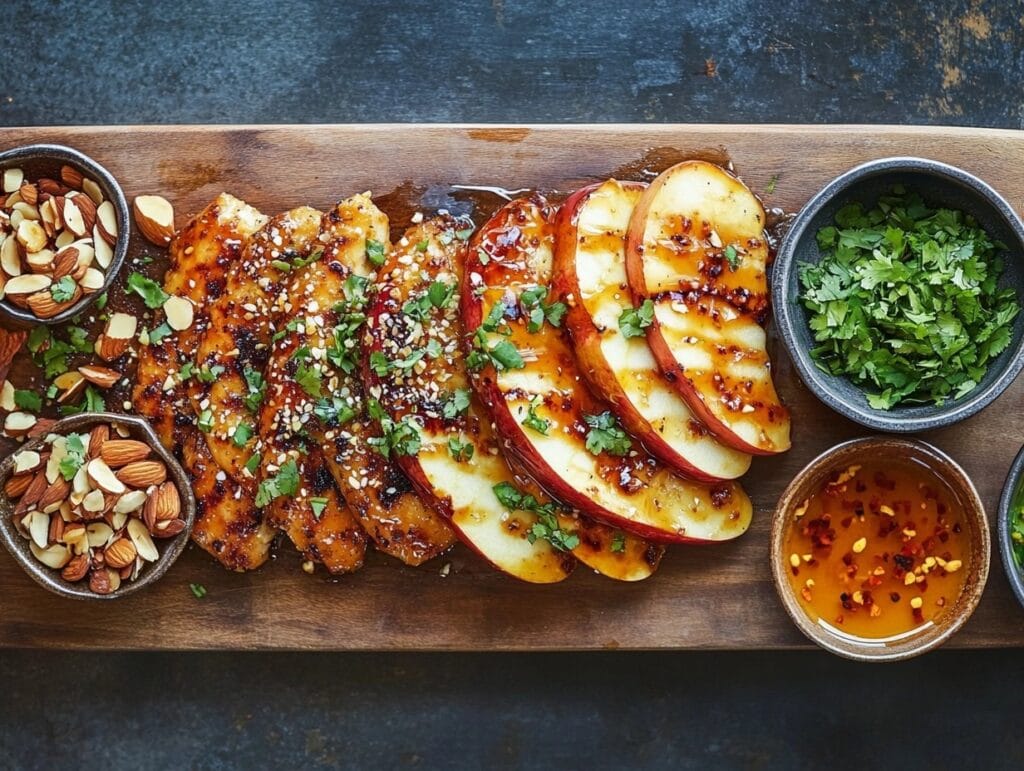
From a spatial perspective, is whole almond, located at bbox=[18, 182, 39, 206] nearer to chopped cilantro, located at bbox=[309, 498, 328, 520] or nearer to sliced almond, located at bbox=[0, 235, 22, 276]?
sliced almond, located at bbox=[0, 235, 22, 276]

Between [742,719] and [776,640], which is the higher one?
[776,640]

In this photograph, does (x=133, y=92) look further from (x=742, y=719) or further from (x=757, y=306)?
(x=742, y=719)

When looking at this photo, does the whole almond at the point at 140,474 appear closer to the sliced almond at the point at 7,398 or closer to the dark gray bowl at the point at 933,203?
the sliced almond at the point at 7,398

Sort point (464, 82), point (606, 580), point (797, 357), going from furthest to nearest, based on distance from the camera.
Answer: point (464, 82) < point (606, 580) < point (797, 357)

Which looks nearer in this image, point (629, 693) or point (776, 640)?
point (776, 640)

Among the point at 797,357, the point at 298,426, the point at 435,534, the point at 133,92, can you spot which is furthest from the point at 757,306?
the point at 133,92

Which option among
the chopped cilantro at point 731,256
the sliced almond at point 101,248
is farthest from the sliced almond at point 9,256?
the chopped cilantro at point 731,256

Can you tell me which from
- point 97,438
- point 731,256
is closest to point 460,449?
point 731,256
